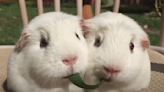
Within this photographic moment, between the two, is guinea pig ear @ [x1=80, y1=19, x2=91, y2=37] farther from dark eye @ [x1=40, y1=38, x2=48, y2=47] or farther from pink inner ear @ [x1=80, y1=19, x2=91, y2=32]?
dark eye @ [x1=40, y1=38, x2=48, y2=47]

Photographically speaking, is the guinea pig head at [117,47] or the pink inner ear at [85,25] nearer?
the guinea pig head at [117,47]

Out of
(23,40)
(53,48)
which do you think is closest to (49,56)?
(53,48)

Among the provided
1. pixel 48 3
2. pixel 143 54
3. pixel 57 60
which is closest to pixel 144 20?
pixel 48 3

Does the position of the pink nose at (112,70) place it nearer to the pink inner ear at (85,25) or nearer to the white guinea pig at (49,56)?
the white guinea pig at (49,56)

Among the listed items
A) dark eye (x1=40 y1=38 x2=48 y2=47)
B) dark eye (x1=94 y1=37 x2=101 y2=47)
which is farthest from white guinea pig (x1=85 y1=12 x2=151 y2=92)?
dark eye (x1=40 y1=38 x2=48 y2=47)

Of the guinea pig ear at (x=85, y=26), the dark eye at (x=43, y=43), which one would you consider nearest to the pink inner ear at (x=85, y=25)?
the guinea pig ear at (x=85, y=26)

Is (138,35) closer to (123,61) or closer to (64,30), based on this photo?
(123,61)
